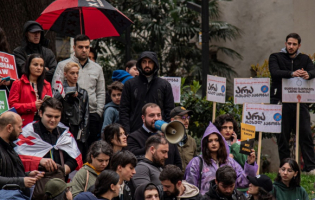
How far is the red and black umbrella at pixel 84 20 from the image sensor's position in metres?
11.9

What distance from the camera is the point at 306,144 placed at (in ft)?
41.3

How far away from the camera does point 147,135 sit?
9555 mm

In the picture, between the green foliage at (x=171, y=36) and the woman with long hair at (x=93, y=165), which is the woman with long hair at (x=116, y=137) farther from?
the green foliage at (x=171, y=36)

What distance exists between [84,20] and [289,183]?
15.1 feet

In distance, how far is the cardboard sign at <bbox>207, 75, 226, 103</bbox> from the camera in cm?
1229

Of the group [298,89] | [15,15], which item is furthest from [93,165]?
[15,15]

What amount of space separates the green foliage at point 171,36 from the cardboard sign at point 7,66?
1120 centimetres

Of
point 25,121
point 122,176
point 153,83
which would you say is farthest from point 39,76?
point 122,176

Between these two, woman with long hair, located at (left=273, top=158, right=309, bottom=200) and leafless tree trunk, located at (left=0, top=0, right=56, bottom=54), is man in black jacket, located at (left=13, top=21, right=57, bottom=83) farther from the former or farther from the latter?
woman with long hair, located at (left=273, top=158, right=309, bottom=200)

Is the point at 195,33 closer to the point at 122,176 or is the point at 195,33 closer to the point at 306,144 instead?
the point at 306,144

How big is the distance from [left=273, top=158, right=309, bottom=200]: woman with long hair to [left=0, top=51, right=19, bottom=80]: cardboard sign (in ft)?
13.7

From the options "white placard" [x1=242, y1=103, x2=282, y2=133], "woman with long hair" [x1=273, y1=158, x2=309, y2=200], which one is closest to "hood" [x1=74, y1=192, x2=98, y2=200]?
"woman with long hair" [x1=273, y1=158, x2=309, y2=200]

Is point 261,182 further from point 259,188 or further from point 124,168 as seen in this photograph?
point 124,168

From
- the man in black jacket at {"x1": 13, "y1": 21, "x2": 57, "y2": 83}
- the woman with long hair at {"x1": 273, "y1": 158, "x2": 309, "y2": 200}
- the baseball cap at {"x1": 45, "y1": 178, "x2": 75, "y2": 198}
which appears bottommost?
the woman with long hair at {"x1": 273, "y1": 158, "x2": 309, "y2": 200}
